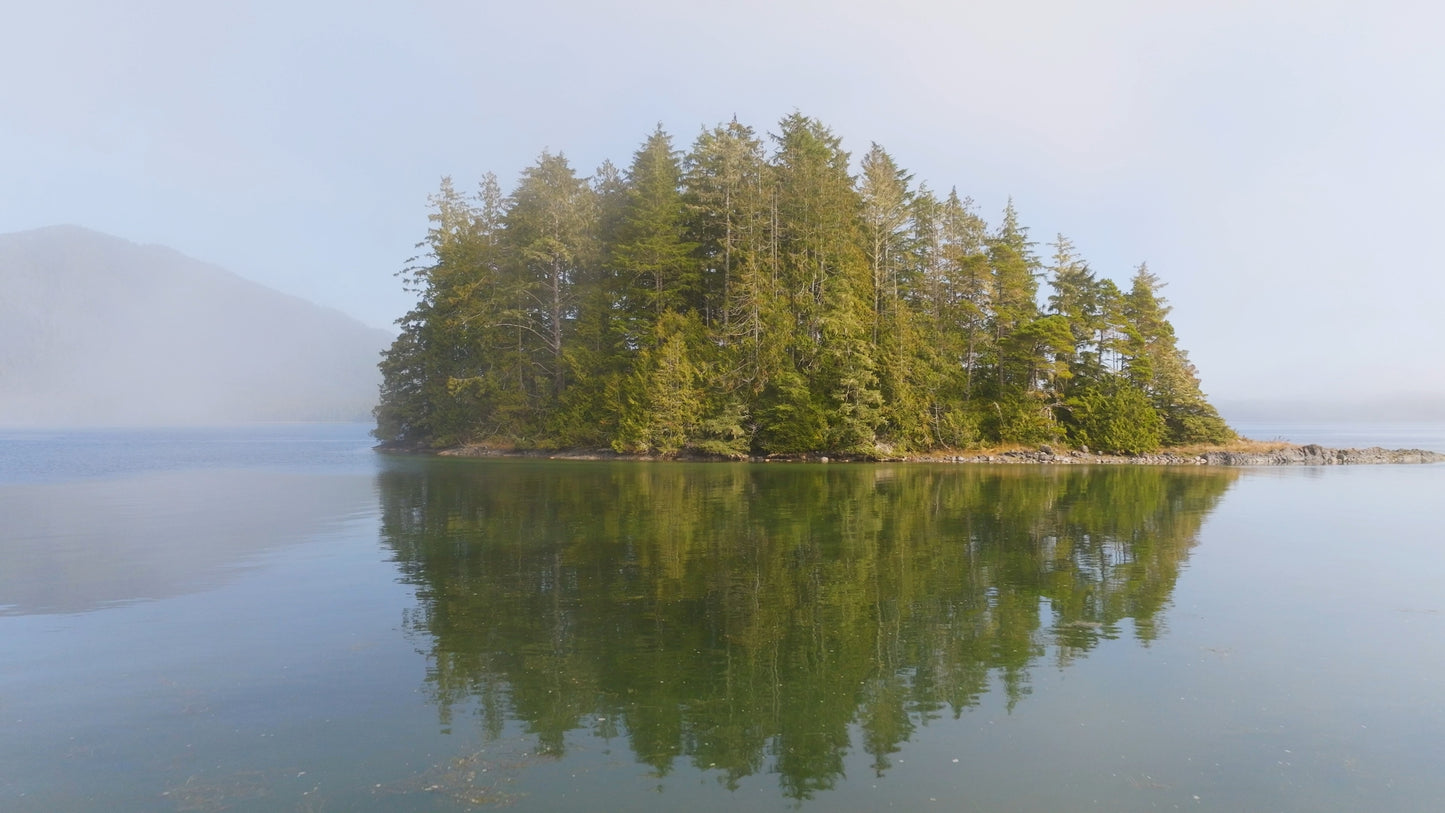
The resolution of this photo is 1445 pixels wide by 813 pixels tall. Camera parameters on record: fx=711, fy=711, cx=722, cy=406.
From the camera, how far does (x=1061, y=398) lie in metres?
46.0

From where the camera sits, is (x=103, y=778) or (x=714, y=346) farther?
(x=714, y=346)

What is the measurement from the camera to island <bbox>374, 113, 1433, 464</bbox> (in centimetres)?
4166

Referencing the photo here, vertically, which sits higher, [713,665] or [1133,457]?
[1133,457]

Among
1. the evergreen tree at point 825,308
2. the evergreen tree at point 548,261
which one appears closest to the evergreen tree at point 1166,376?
the evergreen tree at point 825,308

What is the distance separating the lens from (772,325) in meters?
42.1

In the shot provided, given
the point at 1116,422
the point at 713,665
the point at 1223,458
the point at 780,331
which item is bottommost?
the point at 713,665

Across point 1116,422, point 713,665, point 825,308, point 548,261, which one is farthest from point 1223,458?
point 713,665

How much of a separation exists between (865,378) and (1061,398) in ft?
49.6

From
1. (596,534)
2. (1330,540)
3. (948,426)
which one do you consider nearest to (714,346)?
(948,426)

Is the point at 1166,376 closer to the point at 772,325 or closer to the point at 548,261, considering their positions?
the point at 772,325

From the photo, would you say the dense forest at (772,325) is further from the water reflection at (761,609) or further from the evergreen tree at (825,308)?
the water reflection at (761,609)

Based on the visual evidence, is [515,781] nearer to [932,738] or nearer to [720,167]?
[932,738]

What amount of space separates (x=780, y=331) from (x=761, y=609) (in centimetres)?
3273

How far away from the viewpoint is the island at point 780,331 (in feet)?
137
